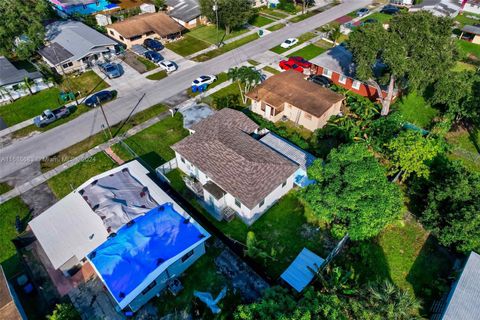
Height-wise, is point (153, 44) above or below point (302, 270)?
above

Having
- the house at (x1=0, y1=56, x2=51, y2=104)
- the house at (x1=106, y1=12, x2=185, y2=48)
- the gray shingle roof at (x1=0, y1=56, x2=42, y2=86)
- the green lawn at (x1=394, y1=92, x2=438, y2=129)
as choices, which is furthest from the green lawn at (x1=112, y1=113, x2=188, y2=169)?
the green lawn at (x1=394, y1=92, x2=438, y2=129)

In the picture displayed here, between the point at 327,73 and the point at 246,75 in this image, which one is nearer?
the point at 246,75

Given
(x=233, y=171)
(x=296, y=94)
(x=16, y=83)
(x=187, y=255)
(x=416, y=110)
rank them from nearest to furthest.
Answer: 1. (x=187, y=255)
2. (x=233, y=171)
3. (x=296, y=94)
4. (x=416, y=110)
5. (x=16, y=83)

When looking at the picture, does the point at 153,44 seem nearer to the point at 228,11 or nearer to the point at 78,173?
the point at 228,11

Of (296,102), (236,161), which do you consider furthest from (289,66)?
(236,161)

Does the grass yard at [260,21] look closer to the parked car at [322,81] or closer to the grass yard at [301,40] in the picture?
the grass yard at [301,40]

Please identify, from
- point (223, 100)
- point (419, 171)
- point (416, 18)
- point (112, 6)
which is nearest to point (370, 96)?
point (416, 18)
